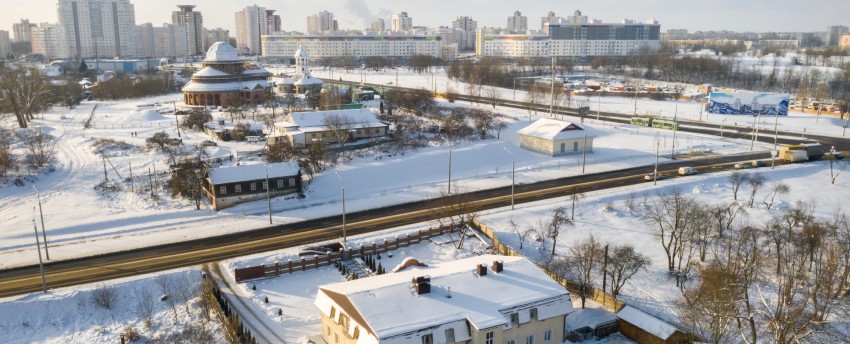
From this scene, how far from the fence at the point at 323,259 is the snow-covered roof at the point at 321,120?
2878 centimetres

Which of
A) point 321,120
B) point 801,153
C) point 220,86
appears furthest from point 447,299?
point 220,86

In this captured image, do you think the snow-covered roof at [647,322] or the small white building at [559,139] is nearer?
the snow-covered roof at [647,322]

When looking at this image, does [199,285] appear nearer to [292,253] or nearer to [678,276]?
[292,253]

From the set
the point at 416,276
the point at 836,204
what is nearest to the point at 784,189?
the point at 836,204

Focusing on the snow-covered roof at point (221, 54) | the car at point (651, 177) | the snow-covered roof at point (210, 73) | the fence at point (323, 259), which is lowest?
the fence at point (323, 259)

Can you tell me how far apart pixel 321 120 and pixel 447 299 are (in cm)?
4507

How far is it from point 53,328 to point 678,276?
3247 centimetres

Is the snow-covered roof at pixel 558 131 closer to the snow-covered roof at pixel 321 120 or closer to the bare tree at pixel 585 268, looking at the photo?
the snow-covered roof at pixel 321 120

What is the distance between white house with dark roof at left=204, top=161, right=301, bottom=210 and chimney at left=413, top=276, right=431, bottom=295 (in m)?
23.1

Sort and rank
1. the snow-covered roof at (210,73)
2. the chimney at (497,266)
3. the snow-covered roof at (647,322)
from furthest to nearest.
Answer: the snow-covered roof at (210,73) → the chimney at (497,266) → the snow-covered roof at (647,322)

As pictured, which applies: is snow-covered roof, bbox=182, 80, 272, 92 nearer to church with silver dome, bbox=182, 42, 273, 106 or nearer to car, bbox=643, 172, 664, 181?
church with silver dome, bbox=182, 42, 273, 106

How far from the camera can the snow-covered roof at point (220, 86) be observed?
9469 centimetres

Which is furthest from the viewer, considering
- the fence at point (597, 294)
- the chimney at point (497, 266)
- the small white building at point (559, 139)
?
the small white building at point (559, 139)

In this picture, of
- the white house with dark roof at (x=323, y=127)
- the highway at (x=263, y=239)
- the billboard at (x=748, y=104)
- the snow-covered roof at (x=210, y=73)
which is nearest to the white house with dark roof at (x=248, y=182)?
the highway at (x=263, y=239)
